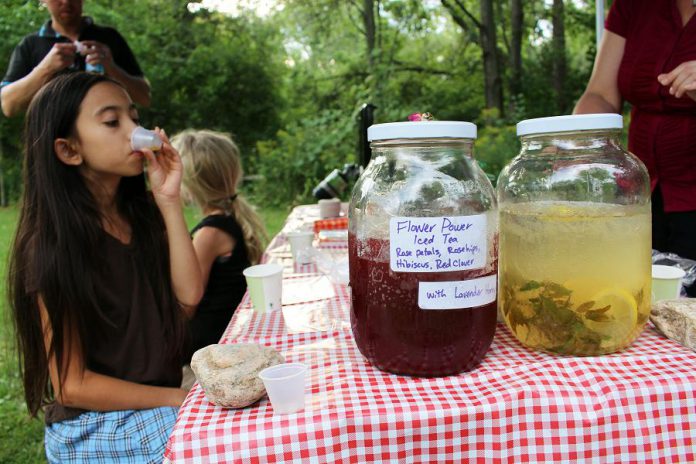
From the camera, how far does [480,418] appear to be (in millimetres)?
751

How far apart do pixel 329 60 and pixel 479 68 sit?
4.38 m

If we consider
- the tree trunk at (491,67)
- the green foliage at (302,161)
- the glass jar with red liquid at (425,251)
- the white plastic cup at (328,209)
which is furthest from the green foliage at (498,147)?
the glass jar with red liquid at (425,251)

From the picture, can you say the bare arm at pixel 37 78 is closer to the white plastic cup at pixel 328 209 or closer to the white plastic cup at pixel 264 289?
the white plastic cup at pixel 328 209

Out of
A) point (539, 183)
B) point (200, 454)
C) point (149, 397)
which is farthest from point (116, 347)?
point (539, 183)

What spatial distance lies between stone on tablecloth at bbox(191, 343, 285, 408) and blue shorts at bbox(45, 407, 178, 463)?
1.97 feet

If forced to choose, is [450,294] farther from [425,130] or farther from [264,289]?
[264,289]

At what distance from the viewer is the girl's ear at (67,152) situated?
1.46m

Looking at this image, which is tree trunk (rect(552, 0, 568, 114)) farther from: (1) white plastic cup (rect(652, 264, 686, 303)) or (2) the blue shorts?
(2) the blue shorts

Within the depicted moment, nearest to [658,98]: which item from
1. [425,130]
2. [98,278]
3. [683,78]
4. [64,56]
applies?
[683,78]

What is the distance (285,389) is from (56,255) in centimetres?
89

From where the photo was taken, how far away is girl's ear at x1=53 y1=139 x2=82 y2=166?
146 centimetres

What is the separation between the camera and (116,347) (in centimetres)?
147

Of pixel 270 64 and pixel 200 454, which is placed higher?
pixel 270 64

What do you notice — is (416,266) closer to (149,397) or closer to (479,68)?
(149,397)
